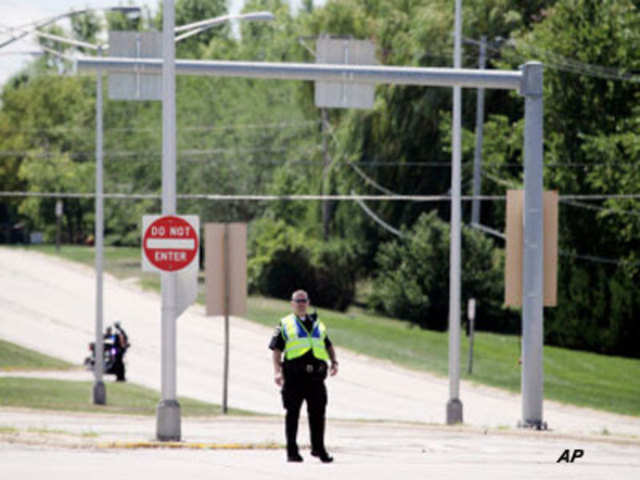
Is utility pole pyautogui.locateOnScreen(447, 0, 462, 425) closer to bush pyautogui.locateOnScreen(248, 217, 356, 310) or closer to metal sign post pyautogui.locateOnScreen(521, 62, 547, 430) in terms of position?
metal sign post pyautogui.locateOnScreen(521, 62, 547, 430)

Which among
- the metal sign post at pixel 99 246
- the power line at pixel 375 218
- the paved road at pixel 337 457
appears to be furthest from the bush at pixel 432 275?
the paved road at pixel 337 457

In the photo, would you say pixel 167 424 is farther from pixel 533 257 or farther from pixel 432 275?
pixel 432 275

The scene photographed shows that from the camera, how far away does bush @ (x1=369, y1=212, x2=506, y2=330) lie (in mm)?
50469

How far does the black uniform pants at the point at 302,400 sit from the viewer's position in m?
13.8

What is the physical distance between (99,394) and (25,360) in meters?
13.1

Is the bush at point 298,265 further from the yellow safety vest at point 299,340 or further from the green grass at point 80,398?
Answer: the yellow safety vest at point 299,340

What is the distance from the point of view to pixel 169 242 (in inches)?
658

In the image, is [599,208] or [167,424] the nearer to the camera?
[167,424]

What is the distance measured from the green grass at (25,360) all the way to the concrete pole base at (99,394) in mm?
10364

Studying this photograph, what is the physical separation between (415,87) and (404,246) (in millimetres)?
6489

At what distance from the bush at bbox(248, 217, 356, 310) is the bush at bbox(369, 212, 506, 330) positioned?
4.76 meters

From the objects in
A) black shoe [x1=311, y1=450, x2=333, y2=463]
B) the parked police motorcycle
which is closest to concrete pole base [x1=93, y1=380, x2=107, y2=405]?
the parked police motorcycle

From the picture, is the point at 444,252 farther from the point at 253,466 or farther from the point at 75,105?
the point at 75,105

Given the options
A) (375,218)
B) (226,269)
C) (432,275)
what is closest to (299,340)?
(226,269)
